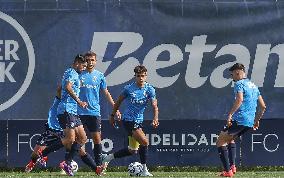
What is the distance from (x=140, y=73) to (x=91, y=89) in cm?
136

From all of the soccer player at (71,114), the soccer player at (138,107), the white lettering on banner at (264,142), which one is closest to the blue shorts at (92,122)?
the soccer player at (138,107)

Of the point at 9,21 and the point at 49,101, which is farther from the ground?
the point at 9,21

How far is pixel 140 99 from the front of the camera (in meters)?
19.1

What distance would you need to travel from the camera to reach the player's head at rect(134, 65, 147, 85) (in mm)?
18672

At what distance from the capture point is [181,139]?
21.7m

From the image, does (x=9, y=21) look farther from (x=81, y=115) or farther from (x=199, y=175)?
(x=199, y=175)

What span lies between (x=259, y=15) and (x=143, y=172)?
4.65m

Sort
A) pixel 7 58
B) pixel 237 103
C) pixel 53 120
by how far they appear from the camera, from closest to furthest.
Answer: pixel 237 103 → pixel 53 120 → pixel 7 58

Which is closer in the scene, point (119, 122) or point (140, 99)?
point (140, 99)

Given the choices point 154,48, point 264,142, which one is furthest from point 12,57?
point 264,142

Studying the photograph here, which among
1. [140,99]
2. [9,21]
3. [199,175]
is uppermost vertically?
[9,21]

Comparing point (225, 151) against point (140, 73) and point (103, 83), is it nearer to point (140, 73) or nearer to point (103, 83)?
point (140, 73)

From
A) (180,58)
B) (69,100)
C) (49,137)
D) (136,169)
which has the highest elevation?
(180,58)

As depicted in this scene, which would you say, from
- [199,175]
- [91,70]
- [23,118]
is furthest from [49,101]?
[199,175]
